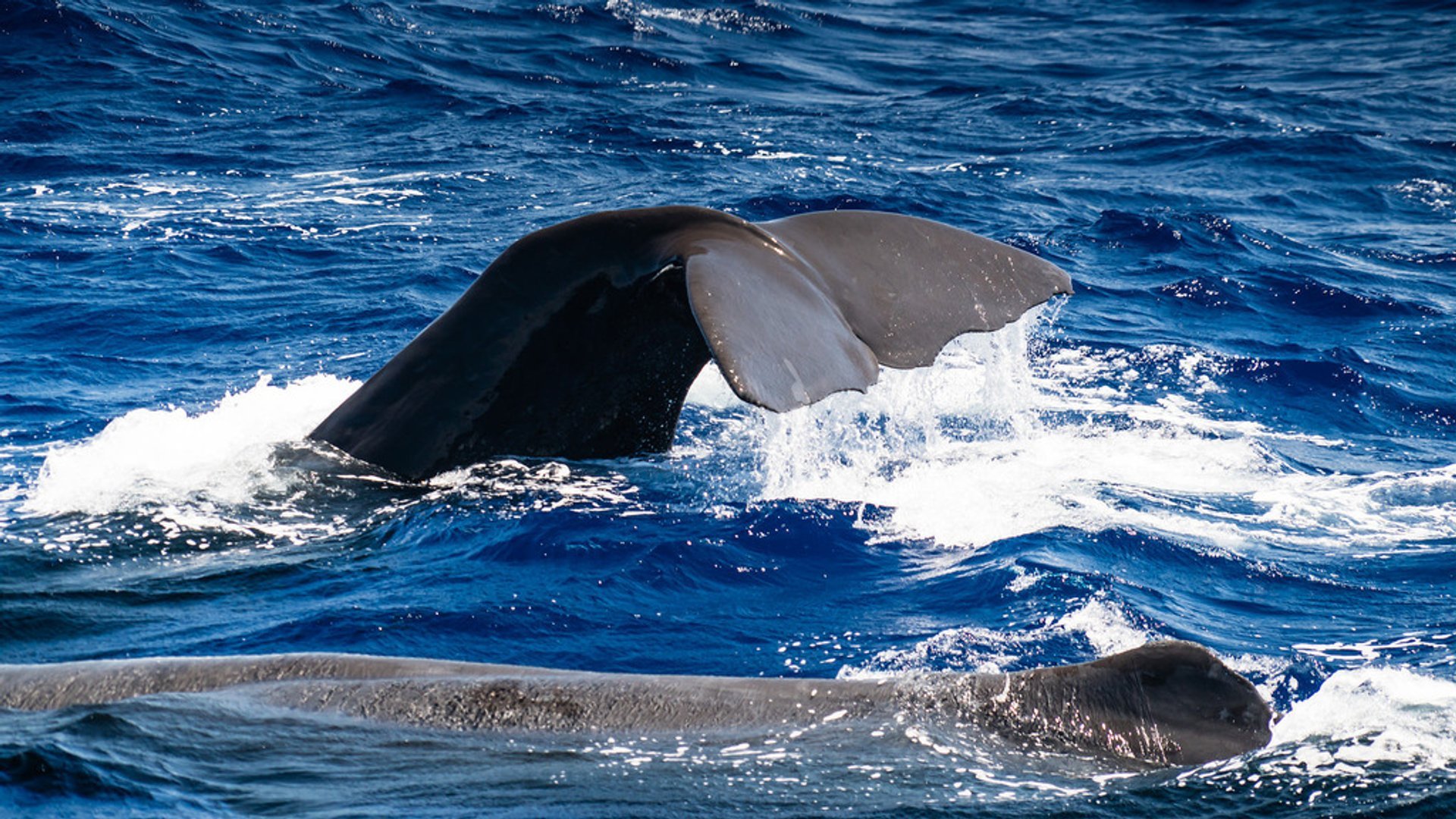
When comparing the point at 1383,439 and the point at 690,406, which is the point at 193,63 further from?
the point at 1383,439

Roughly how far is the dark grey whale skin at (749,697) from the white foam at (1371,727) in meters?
0.22

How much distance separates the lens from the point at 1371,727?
14.6 ft

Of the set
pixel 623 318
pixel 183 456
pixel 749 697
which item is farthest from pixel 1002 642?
pixel 183 456

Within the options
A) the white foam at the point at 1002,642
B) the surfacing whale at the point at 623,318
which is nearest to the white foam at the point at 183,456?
the surfacing whale at the point at 623,318

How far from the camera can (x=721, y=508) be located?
25.0 feet

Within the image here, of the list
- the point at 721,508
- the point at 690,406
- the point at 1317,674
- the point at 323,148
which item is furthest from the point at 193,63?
the point at 1317,674

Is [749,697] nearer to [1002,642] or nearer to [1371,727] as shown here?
[1371,727]

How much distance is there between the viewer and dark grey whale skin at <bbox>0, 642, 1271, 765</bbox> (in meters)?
3.97

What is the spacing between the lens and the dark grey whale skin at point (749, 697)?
3975 millimetres

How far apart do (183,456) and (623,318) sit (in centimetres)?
292

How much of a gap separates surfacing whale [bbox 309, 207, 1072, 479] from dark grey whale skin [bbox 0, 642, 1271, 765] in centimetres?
210

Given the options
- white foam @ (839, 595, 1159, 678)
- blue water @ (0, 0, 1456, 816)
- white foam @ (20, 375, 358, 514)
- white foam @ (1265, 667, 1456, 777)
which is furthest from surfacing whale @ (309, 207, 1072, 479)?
white foam @ (1265, 667, 1456, 777)

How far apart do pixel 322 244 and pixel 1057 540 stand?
9.58 meters

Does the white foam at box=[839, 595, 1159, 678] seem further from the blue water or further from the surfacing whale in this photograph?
the surfacing whale
